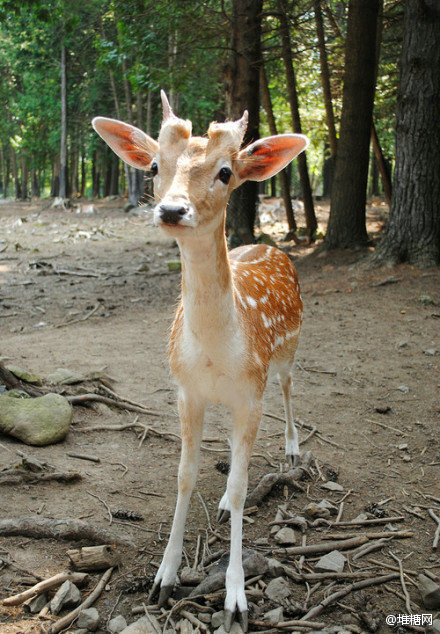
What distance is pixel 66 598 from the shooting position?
2.69 metres

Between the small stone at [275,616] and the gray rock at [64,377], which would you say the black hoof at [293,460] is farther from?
the gray rock at [64,377]

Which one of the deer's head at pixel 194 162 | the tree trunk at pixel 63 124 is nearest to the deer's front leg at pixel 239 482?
the deer's head at pixel 194 162

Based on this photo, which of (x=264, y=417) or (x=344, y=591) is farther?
(x=264, y=417)

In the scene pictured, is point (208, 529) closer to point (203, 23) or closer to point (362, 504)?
point (362, 504)

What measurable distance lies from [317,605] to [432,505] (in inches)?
50.2

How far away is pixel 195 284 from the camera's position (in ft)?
8.96

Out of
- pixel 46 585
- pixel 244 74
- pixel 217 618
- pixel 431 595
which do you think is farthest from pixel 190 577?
pixel 244 74

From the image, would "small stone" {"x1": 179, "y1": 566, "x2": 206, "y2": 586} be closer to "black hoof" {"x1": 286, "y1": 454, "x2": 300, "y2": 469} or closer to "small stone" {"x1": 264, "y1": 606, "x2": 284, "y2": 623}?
"small stone" {"x1": 264, "y1": 606, "x2": 284, "y2": 623}

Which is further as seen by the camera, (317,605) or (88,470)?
(88,470)

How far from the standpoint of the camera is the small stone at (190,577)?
9.78 feet

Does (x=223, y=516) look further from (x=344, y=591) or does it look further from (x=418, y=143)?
(x=418, y=143)

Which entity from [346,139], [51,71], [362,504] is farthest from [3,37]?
[362,504]

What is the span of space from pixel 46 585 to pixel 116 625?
400mm

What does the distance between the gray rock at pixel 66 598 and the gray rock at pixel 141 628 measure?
315 millimetres
